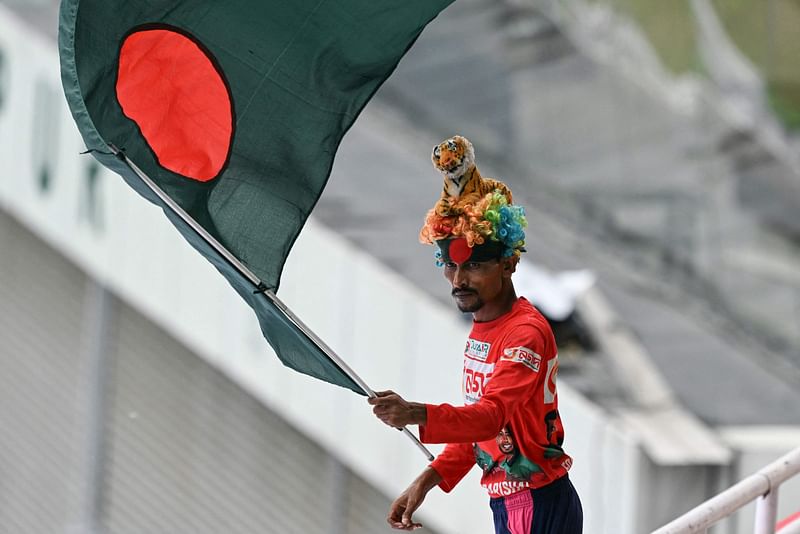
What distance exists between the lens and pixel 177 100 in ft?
12.2

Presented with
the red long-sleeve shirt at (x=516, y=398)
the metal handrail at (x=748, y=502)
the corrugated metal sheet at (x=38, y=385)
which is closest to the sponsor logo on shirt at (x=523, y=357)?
the red long-sleeve shirt at (x=516, y=398)

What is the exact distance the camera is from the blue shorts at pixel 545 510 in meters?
3.34

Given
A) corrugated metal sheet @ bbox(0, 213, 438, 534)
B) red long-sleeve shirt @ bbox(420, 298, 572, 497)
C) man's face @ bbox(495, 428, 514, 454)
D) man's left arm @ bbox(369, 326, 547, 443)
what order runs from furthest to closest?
corrugated metal sheet @ bbox(0, 213, 438, 534)
man's face @ bbox(495, 428, 514, 454)
red long-sleeve shirt @ bbox(420, 298, 572, 497)
man's left arm @ bbox(369, 326, 547, 443)

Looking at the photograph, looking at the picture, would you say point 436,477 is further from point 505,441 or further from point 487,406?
point 487,406

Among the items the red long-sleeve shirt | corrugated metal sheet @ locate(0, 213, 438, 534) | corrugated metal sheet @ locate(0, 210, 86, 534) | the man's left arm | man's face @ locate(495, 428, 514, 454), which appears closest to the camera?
the man's left arm

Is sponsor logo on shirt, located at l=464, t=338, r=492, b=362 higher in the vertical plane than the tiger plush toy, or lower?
lower

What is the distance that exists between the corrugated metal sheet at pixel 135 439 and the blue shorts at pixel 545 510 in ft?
20.0

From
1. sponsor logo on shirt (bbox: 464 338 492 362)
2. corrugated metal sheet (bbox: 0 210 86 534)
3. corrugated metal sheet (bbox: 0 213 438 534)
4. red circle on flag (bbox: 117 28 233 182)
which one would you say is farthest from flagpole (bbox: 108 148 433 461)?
corrugated metal sheet (bbox: 0 210 86 534)

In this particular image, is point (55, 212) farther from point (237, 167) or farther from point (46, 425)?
point (237, 167)

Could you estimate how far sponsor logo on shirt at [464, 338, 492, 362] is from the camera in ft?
11.0

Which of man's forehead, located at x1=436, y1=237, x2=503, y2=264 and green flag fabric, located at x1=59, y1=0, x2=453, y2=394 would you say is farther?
green flag fabric, located at x1=59, y1=0, x2=453, y2=394

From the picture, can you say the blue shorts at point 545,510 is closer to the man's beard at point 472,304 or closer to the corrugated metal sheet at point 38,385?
the man's beard at point 472,304

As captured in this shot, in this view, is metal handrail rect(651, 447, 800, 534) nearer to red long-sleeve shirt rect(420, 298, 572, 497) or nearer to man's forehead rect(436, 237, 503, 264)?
red long-sleeve shirt rect(420, 298, 572, 497)

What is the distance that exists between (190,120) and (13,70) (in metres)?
7.95
